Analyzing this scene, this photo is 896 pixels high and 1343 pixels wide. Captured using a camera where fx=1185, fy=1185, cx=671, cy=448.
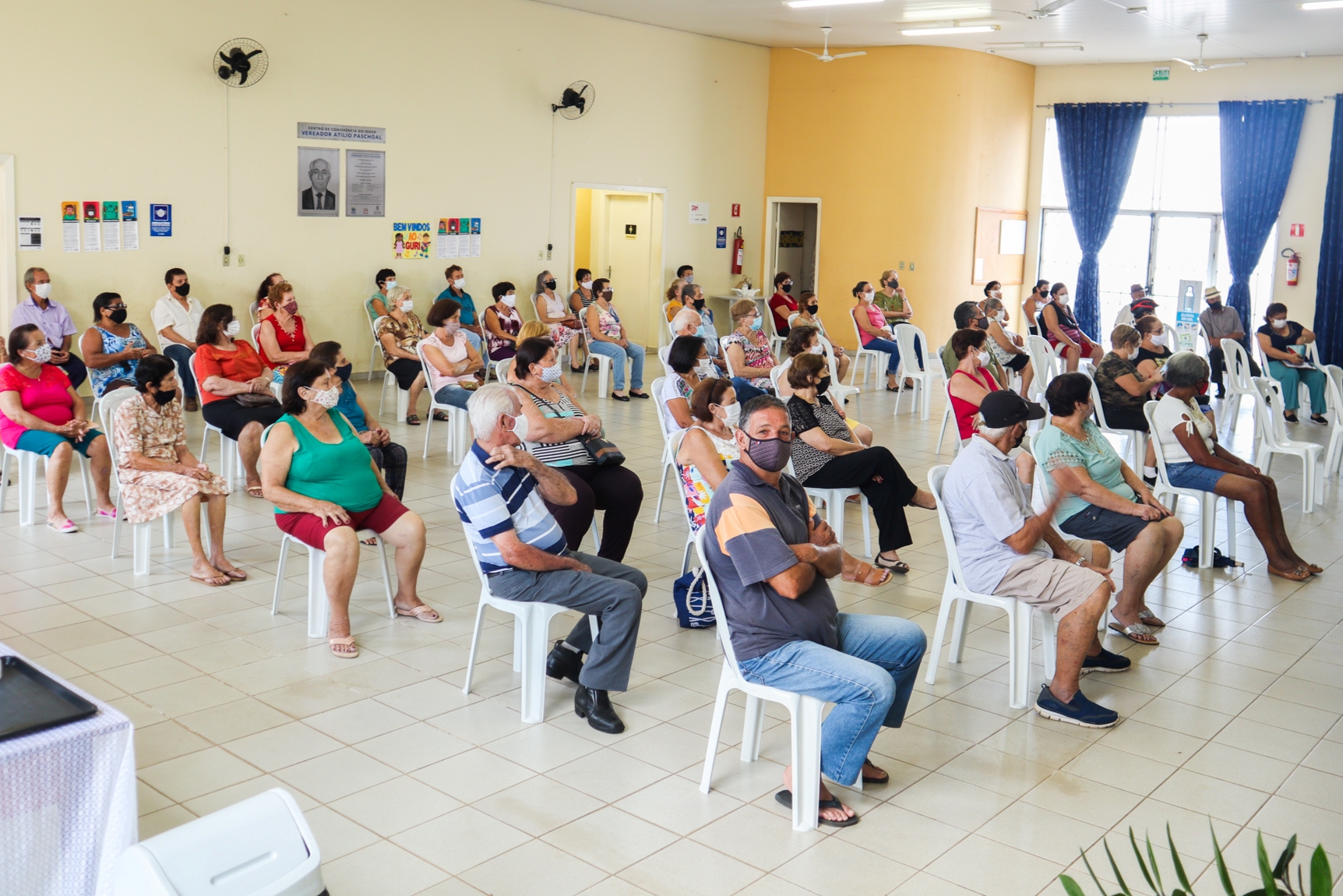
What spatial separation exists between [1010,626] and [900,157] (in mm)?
11157

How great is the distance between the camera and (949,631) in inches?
197

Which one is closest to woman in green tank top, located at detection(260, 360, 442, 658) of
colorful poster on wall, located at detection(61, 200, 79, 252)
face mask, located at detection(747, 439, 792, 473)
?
face mask, located at detection(747, 439, 792, 473)

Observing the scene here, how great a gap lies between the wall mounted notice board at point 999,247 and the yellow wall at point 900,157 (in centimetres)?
13

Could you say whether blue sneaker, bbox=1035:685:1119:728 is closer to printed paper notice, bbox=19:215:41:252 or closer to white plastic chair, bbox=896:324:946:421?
white plastic chair, bbox=896:324:946:421

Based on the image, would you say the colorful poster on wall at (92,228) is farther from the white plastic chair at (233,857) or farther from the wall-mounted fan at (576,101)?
the white plastic chair at (233,857)

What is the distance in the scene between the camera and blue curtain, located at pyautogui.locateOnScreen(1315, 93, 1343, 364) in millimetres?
13594

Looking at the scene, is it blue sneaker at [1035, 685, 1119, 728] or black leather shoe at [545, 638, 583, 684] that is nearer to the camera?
blue sneaker at [1035, 685, 1119, 728]

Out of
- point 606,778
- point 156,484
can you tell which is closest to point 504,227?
point 156,484

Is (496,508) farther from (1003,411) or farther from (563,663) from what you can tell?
(1003,411)

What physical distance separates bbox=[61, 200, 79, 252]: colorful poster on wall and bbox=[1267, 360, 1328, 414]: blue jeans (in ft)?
34.0

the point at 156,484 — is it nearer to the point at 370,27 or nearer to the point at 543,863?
the point at 543,863

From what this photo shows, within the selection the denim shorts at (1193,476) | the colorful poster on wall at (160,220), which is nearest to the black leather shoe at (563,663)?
the denim shorts at (1193,476)

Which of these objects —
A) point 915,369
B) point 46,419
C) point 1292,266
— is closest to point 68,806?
point 46,419

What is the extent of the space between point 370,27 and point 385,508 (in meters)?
7.44
